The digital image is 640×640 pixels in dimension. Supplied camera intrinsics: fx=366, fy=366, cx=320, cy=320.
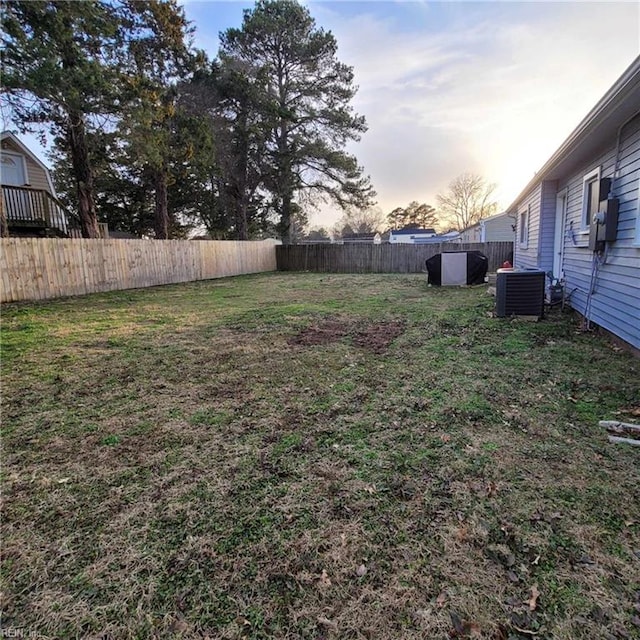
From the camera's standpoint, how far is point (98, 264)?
9703 millimetres

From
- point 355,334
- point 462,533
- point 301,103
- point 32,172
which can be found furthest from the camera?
point 301,103

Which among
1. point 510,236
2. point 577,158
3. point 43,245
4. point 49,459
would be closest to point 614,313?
point 577,158

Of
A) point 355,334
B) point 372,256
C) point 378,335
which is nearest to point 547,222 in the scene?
point 378,335

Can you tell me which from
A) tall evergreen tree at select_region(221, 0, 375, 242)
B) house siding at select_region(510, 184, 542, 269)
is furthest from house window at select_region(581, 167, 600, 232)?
tall evergreen tree at select_region(221, 0, 375, 242)

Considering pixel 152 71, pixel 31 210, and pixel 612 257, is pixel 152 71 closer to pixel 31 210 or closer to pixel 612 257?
pixel 31 210

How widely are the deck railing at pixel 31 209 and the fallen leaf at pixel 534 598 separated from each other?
45.6 ft

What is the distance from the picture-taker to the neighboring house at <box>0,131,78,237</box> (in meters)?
10.9

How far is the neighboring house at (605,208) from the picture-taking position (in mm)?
3783

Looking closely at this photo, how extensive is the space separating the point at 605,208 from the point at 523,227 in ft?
23.4

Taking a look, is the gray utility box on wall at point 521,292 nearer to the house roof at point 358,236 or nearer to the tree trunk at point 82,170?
the tree trunk at point 82,170

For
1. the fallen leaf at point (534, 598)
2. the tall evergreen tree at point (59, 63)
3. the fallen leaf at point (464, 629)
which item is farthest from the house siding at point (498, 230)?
the fallen leaf at point (464, 629)

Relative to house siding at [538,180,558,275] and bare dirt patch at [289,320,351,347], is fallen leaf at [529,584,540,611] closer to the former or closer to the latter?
bare dirt patch at [289,320,351,347]

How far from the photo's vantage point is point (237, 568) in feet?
4.54

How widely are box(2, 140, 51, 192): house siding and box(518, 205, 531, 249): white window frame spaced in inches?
A: 667
